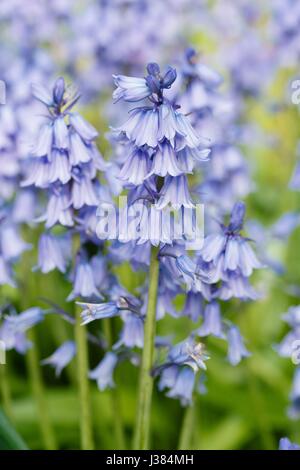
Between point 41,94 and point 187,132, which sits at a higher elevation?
point 41,94

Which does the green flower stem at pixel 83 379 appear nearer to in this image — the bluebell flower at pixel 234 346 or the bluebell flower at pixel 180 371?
the bluebell flower at pixel 180 371

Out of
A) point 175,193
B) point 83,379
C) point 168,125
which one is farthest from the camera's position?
point 83,379

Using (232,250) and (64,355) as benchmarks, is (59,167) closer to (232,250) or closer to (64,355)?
(232,250)

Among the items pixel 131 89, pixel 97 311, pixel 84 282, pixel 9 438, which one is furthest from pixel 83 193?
pixel 9 438

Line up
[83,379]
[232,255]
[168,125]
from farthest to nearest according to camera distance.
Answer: [83,379], [232,255], [168,125]

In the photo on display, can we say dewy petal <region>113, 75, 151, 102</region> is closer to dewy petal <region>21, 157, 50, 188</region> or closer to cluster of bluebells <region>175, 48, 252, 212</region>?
dewy petal <region>21, 157, 50, 188</region>

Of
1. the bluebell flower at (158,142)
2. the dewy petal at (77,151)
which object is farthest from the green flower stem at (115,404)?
the bluebell flower at (158,142)
